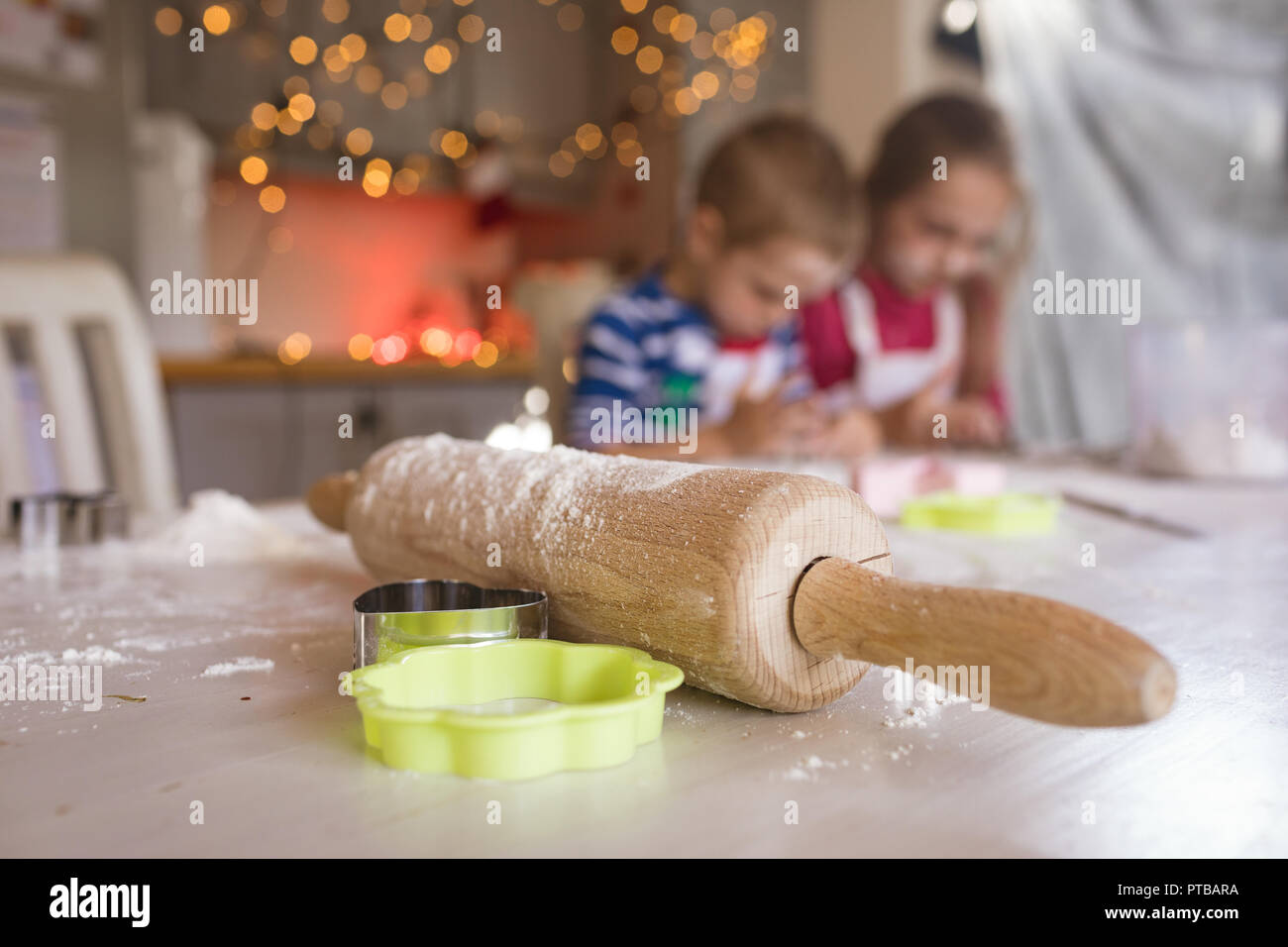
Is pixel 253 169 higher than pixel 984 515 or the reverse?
higher

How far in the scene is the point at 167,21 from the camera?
253cm

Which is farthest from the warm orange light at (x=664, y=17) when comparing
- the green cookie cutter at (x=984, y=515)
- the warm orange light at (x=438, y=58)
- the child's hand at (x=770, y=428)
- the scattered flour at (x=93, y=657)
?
the scattered flour at (x=93, y=657)

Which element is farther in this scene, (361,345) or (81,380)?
(361,345)

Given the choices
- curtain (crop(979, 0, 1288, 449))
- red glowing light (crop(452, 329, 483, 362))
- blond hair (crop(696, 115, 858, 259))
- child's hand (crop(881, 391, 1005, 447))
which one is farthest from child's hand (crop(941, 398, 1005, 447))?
red glowing light (crop(452, 329, 483, 362))

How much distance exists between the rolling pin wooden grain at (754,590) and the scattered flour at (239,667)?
0.10 meters

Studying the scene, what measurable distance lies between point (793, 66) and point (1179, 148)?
1.13 meters

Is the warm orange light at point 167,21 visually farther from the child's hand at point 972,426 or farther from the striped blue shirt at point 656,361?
the child's hand at point 972,426

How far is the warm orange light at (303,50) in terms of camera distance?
9.02 ft

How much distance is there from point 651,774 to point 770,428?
1.34 metres

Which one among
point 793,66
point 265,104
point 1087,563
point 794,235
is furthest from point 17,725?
point 793,66

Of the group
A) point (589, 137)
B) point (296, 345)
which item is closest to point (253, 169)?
point (296, 345)

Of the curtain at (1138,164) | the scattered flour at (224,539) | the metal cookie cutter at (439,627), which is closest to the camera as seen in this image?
the metal cookie cutter at (439,627)

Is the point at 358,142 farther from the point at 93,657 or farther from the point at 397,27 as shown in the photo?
the point at 93,657
